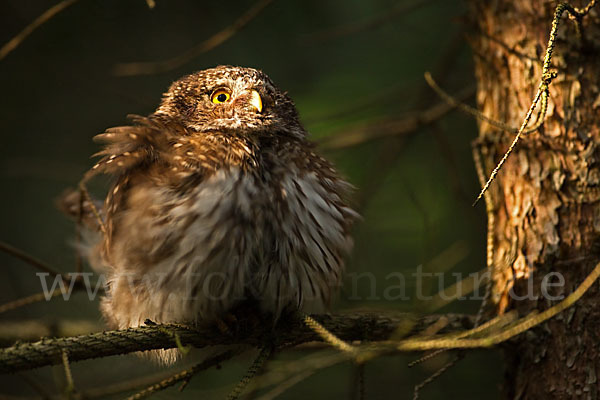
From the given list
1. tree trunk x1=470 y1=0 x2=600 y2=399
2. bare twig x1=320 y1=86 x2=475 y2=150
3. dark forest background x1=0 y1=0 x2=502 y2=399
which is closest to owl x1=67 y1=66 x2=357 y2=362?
dark forest background x1=0 y1=0 x2=502 y2=399

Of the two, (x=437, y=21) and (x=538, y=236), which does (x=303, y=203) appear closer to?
(x=538, y=236)

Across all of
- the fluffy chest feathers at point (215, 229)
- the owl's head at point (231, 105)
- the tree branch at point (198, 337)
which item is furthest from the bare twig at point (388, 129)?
the tree branch at point (198, 337)

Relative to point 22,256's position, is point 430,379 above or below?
below

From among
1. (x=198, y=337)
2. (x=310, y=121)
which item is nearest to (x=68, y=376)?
(x=198, y=337)

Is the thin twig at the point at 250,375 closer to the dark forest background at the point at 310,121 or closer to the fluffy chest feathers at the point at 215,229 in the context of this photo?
the fluffy chest feathers at the point at 215,229

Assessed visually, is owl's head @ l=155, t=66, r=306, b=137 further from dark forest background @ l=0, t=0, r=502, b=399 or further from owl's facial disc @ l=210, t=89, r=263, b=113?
dark forest background @ l=0, t=0, r=502, b=399

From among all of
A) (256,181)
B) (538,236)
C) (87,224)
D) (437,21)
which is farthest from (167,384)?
(437,21)

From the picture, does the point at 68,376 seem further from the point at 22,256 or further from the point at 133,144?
the point at 133,144
